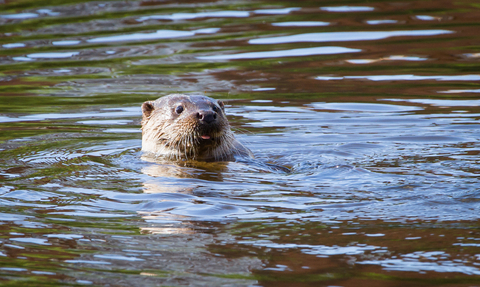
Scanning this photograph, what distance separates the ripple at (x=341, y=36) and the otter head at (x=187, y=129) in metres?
5.55

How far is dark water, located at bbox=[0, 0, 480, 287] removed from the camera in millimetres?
3738

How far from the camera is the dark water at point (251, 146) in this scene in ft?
12.3

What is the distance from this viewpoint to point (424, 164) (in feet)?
19.4

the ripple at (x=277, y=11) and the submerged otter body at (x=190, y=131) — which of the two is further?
the ripple at (x=277, y=11)

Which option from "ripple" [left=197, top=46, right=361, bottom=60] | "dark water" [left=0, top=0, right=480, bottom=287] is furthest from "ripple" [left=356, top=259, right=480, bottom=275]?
"ripple" [left=197, top=46, right=361, bottom=60]

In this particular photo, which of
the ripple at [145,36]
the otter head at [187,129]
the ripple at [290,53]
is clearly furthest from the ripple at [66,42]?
the otter head at [187,129]

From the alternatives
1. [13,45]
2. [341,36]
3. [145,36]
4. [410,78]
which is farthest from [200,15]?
[410,78]

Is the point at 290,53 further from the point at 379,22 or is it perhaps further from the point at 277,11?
the point at 277,11

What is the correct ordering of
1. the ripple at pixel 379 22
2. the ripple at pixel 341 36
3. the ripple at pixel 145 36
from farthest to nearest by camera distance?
the ripple at pixel 379 22 < the ripple at pixel 145 36 < the ripple at pixel 341 36

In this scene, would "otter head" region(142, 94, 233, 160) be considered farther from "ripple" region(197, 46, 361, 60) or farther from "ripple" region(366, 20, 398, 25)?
"ripple" region(366, 20, 398, 25)

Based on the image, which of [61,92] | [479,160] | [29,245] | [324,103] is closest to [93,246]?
[29,245]

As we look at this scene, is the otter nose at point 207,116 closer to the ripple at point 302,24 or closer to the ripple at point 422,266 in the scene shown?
Answer: the ripple at point 422,266

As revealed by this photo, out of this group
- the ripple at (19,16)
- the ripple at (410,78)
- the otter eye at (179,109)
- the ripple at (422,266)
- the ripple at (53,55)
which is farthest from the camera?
the ripple at (19,16)

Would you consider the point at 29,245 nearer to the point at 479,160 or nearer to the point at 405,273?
the point at 405,273
